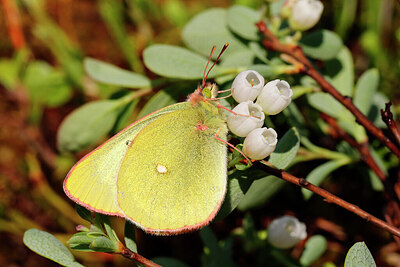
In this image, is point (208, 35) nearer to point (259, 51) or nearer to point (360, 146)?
point (259, 51)

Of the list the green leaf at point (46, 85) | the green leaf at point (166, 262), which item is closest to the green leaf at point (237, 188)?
the green leaf at point (166, 262)

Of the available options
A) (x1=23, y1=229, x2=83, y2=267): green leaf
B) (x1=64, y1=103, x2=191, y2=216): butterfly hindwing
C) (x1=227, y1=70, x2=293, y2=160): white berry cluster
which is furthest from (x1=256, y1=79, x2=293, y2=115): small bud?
(x1=23, y1=229, x2=83, y2=267): green leaf

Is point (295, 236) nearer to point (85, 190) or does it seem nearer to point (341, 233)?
point (341, 233)

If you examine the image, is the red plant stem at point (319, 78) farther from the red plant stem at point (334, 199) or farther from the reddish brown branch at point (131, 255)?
the reddish brown branch at point (131, 255)

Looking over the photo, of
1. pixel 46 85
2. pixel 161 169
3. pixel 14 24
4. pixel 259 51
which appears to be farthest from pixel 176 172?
pixel 14 24

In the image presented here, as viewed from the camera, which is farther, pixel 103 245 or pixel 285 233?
pixel 285 233

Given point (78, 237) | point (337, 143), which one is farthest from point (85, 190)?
point (337, 143)

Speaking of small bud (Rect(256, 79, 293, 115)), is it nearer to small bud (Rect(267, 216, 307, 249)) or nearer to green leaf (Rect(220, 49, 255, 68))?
green leaf (Rect(220, 49, 255, 68))
